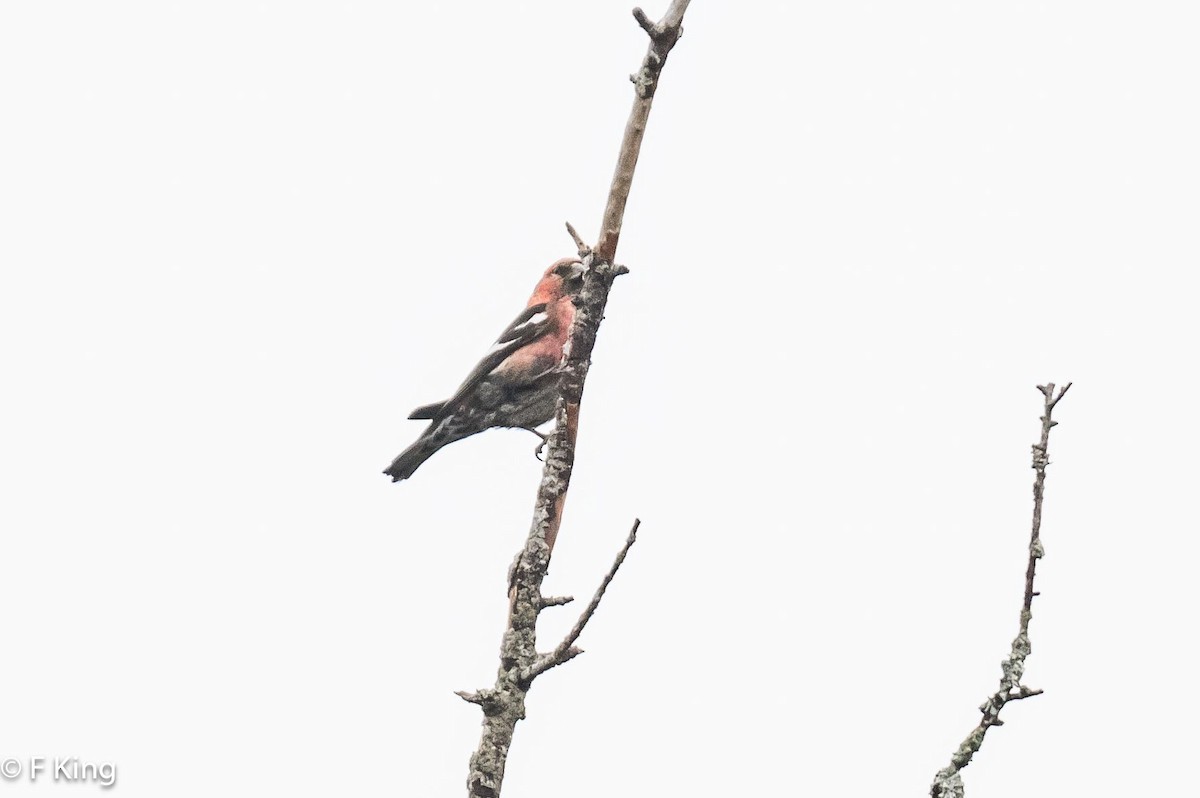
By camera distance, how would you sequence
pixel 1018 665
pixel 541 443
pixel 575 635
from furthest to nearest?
pixel 541 443
pixel 575 635
pixel 1018 665

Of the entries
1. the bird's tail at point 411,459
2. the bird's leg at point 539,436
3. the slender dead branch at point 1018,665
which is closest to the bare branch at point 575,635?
the slender dead branch at point 1018,665

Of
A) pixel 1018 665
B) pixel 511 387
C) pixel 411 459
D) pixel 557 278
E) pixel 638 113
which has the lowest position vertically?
pixel 1018 665

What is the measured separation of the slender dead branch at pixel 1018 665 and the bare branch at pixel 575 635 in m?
1.29

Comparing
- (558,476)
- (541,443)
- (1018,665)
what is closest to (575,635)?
(558,476)

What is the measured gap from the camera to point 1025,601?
449 centimetres

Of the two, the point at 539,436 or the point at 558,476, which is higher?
the point at 539,436

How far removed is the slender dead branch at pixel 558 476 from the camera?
18.3ft

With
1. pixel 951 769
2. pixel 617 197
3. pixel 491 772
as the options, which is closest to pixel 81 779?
pixel 491 772

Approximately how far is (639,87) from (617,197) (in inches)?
16.7

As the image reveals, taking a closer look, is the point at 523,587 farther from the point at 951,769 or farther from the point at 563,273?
the point at 563,273

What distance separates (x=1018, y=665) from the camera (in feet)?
14.8

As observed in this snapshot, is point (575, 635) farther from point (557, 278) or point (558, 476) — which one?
point (557, 278)

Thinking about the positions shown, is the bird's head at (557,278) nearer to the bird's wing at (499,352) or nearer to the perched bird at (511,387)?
the perched bird at (511,387)

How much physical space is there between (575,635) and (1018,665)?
1.66 metres
